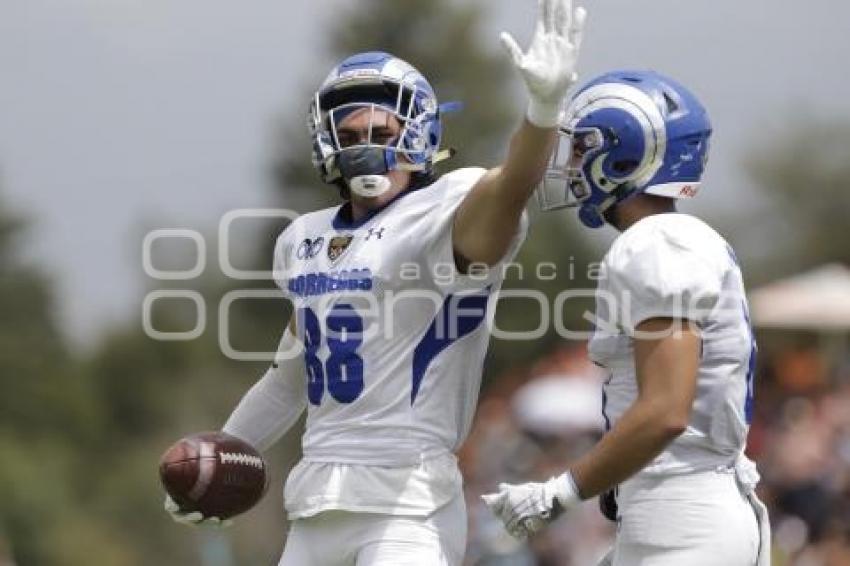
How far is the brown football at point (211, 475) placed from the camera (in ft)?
18.6

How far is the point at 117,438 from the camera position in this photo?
2411cm

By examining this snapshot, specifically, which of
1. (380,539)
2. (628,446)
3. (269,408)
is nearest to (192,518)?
(269,408)

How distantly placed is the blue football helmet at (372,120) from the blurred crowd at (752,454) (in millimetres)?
3961

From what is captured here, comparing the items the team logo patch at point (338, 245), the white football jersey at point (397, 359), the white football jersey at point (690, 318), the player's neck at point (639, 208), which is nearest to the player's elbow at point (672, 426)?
the white football jersey at point (690, 318)

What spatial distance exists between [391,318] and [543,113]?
76 cm

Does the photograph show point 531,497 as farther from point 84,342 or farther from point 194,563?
point 84,342

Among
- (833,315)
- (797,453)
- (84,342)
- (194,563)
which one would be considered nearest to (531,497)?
(797,453)

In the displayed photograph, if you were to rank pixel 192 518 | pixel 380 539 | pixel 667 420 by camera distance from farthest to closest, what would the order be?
pixel 192 518
pixel 380 539
pixel 667 420

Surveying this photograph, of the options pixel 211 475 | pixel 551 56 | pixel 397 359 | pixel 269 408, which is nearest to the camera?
pixel 551 56

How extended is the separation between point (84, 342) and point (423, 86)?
73.3ft

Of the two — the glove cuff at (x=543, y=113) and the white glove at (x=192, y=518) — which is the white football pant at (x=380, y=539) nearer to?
the white glove at (x=192, y=518)

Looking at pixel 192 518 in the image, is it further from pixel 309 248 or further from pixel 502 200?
pixel 502 200

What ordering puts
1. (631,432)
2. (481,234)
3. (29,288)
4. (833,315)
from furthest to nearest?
(29,288), (833,315), (481,234), (631,432)

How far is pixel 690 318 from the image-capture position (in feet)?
15.9
